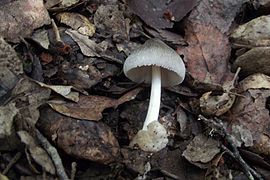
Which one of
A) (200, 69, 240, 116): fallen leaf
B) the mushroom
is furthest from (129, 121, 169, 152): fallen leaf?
(200, 69, 240, 116): fallen leaf

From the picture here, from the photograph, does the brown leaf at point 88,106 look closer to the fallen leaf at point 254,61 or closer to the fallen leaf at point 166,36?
the fallen leaf at point 166,36

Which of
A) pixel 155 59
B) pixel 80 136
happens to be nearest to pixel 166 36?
pixel 155 59

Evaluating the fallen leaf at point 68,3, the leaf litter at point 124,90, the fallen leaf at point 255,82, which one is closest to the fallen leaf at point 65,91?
the leaf litter at point 124,90

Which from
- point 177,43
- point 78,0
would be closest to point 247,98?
point 177,43

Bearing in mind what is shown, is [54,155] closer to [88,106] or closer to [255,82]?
[88,106]

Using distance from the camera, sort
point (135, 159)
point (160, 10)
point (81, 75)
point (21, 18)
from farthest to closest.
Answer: point (160, 10) → point (21, 18) → point (81, 75) → point (135, 159)

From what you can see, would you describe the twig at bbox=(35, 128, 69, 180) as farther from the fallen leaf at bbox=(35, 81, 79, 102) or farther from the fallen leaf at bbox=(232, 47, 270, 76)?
the fallen leaf at bbox=(232, 47, 270, 76)
